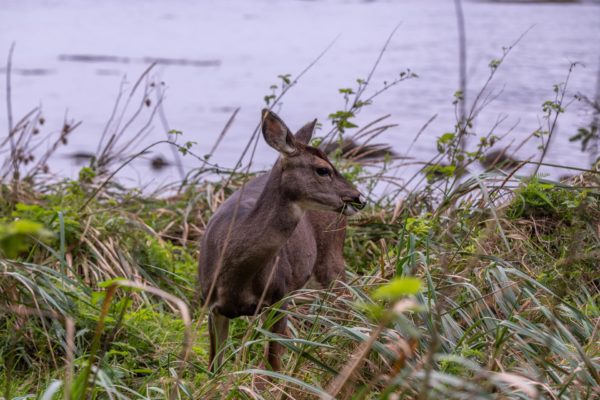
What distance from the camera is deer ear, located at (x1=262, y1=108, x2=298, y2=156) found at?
446 centimetres

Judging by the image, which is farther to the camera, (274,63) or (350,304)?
(274,63)

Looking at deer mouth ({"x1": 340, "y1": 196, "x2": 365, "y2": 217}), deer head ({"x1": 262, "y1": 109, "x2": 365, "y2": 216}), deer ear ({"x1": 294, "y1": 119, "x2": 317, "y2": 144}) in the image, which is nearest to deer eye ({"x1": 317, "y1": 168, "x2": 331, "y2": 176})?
deer head ({"x1": 262, "y1": 109, "x2": 365, "y2": 216})

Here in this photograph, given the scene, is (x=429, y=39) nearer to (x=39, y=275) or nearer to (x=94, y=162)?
(x=94, y=162)

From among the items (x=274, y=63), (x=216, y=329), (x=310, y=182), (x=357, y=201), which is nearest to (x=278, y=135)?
(x=310, y=182)

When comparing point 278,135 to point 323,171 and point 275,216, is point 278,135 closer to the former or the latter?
point 323,171

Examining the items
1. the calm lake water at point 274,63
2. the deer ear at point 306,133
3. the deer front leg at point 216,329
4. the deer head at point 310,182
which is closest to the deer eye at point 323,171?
the deer head at point 310,182

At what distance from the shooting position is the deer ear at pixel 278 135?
14.6 feet

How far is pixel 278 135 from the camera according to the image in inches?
179

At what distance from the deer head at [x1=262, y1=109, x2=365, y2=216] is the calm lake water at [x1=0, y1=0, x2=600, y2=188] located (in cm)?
186

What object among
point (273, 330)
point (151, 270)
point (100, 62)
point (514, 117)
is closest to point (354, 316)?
point (273, 330)

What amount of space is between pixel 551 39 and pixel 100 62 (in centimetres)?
798

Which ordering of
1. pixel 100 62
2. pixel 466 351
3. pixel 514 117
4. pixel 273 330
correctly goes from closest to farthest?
pixel 466 351 → pixel 273 330 → pixel 514 117 → pixel 100 62

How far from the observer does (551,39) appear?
61.3ft

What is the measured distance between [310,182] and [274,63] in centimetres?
1275
